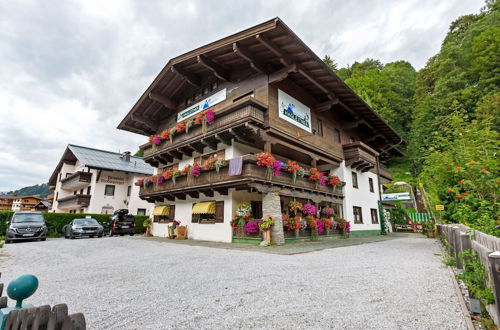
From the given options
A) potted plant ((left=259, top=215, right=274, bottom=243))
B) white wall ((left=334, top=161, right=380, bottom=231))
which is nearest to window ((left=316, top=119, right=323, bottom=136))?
white wall ((left=334, top=161, right=380, bottom=231))

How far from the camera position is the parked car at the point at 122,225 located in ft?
68.6

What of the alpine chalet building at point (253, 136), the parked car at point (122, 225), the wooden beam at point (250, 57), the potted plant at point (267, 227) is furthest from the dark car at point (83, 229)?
the wooden beam at point (250, 57)

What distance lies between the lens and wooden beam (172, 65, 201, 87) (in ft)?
54.4

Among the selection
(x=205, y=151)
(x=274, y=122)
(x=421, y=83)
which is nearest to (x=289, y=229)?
(x=274, y=122)

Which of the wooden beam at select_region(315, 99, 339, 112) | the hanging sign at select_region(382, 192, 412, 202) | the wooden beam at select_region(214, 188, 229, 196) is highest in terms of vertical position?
the wooden beam at select_region(315, 99, 339, 112)

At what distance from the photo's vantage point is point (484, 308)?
3461 mm

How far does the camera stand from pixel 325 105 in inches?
671

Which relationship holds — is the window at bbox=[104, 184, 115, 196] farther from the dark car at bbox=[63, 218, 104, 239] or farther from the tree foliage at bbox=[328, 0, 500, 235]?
the tree foliage at bbox=[328, 0, 500, 235]

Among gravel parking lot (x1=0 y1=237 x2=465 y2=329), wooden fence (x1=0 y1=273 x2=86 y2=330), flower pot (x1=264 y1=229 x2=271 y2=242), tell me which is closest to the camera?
wooden fence (x1=0 y1=273 x2=86 y2=330)

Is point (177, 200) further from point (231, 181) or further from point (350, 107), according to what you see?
point (350, 107)

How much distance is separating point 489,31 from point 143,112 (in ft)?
113

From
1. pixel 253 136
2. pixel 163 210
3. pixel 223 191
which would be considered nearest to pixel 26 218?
pixel 163 210

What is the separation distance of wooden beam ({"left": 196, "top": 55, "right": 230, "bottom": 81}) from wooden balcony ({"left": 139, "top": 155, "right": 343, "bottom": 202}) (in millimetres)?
5953

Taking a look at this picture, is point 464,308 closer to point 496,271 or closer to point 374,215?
Result: point 496,271
